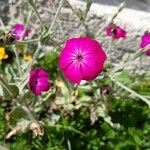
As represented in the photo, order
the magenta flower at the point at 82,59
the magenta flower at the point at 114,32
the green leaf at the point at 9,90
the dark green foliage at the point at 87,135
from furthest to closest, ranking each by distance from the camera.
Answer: the dark green foliage at the point at 87,135 < the magenta flower at the point at 114,32 < the green leaf at the point at 9,90 < the magenta flower at the point at 82,59

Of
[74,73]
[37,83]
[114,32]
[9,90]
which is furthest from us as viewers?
[114,32]

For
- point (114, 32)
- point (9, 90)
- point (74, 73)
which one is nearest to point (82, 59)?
point (74, 73)

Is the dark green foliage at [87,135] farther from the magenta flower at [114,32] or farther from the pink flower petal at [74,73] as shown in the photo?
the pink flower petal at [74,73]

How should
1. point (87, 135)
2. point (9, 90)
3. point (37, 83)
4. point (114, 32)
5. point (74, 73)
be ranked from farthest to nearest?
point (87, 135) < point (114, 32) < point (37, 83) < point (9, 90) < point (74, 73)

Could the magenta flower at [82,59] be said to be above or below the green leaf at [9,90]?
above

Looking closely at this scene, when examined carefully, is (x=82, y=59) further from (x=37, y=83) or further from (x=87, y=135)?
(x=87, y=135)

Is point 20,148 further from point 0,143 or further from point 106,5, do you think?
point 106,5

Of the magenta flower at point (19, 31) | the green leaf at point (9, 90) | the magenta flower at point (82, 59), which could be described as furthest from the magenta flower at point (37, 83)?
the magenta flower at point (19, 31)

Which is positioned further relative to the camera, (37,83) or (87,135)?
(87,135)

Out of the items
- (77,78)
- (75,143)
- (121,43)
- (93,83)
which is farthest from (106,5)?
(77,78)
